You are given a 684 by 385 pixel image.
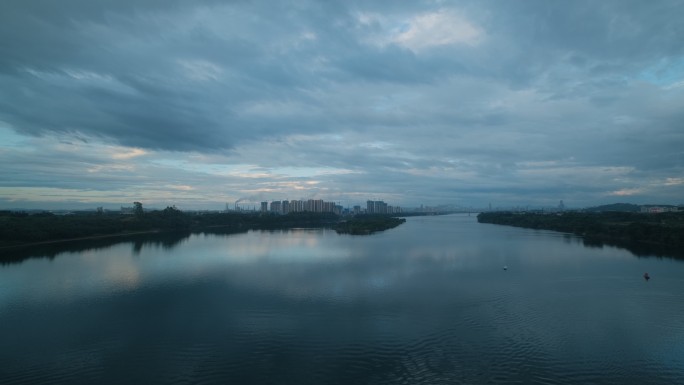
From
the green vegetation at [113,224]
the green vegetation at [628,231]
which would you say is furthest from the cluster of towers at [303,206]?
the green vegetation at [628,231]

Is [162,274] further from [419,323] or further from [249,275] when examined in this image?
[419,323]

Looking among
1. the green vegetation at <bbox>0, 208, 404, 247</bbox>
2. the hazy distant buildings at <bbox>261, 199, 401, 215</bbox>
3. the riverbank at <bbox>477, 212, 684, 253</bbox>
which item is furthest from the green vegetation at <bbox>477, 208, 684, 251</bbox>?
the hazy distant buildings at <bbox>261, 199, 401, 215</bbox>

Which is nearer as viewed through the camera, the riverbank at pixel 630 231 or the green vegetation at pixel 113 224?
the riverbank at pixel 630 231

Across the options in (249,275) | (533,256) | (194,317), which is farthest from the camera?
(533,256)

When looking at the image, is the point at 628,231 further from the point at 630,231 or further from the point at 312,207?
the point at 312,207

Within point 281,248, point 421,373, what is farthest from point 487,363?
point 281,248

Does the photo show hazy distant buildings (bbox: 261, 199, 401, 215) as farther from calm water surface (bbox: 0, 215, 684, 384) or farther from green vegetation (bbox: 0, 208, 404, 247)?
calm water surface (bbox: 0, 215, 684, 384)

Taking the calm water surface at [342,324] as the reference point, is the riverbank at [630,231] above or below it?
above

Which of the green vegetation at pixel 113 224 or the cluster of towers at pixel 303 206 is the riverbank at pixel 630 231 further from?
the cluster of towers at pixel 303 206
